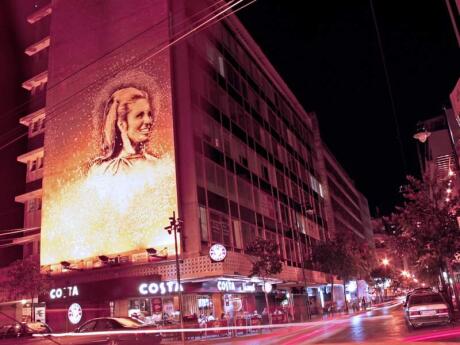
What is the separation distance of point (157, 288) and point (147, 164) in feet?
29.9

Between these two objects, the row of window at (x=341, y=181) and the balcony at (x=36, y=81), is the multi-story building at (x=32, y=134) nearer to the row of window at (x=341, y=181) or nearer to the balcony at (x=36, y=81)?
the balcony at (x=36, y=81)

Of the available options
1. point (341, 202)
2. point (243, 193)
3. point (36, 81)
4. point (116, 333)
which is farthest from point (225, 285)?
point (341, 202)

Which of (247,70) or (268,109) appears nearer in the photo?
(247,70)

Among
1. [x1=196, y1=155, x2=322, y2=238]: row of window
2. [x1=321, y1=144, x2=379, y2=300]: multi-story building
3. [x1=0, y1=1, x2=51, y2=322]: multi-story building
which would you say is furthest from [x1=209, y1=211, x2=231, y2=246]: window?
[x1=321, y1=144, x2=379, y2=300]: multi-story building

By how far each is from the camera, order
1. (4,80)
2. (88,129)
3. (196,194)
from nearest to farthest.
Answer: (196,194)
(88,129)
(4,80)

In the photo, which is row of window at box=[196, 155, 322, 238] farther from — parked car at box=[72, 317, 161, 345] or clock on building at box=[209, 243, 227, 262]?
parked car at box=[72, 317, 161, 345]

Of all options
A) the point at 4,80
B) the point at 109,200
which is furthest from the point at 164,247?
the point at 4,80

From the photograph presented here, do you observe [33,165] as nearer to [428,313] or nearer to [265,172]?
[265,172]

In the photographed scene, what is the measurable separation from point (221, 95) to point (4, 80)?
82.8 feet

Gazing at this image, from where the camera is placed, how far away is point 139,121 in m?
37.2

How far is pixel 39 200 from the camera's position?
4556cm

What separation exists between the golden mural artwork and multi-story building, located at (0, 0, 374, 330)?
0.11 metres

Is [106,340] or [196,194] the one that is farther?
[196,194]

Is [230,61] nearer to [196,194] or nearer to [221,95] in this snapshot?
[221,95]
